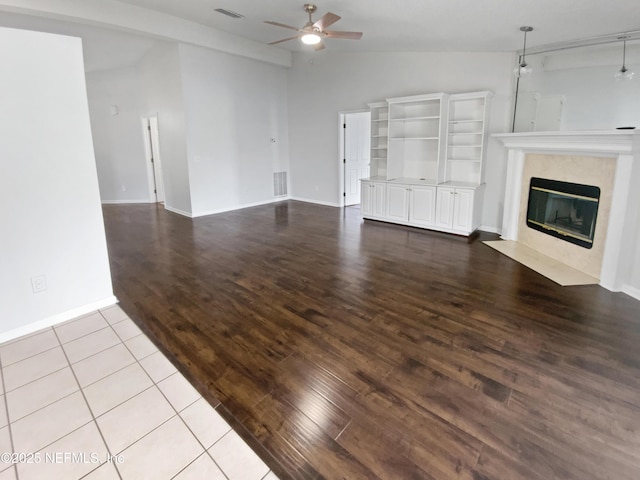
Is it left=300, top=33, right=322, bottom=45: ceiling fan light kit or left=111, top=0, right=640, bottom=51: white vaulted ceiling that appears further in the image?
left=300, top=33, right=322, bottom=45: ceiling fan light kit

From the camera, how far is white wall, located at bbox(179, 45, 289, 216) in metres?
6.53

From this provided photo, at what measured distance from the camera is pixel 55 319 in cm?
297

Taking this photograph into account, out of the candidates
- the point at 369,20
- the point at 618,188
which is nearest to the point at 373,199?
the point at 369,20

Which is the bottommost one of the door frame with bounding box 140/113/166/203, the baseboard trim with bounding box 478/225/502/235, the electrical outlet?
the baseboard trim with bounding box 478/225/502/235

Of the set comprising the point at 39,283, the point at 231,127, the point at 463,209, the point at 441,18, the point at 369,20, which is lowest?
the point at 39,283

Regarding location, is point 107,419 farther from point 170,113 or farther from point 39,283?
point 170,113

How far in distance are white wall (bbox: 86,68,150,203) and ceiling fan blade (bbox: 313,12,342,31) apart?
5733 mm

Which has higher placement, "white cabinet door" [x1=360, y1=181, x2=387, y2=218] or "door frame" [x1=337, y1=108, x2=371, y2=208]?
"door frame" [x1=337, y1=108, x2=371, y2=208]

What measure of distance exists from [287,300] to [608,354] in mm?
2576

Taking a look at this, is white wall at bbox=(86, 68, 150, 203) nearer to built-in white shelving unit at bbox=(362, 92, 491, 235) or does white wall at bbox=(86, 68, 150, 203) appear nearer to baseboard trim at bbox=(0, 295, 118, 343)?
built-in white shelving unit at bbox=(362, 92, 491, 235)

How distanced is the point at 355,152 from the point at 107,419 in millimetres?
6899

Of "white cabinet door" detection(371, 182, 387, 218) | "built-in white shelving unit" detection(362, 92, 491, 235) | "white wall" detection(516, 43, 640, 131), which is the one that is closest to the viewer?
"built-in white shelving unit" detection(362, 92, 491, 235)

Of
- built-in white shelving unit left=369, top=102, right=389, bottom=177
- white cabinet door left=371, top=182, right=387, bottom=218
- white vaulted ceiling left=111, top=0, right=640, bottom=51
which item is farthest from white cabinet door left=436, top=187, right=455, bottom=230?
white vaulted ceiling left=111, top=0, right=640, bottom=51

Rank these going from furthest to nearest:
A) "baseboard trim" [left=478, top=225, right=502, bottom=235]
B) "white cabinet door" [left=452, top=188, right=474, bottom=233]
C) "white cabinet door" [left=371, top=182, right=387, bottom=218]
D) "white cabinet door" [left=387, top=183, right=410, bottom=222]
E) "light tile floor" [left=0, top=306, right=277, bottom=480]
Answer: "white cabinet door" [left=371, top=182, right=387, bottom=218]
"white cabinet door" [left=387, top=183, right=410, bottom=222]
"baseboard trim" [left=478, top=225, right=502, bottom=235]
"white cabinet door" [left=452, top=188, right=474, bottom=233]
"light tile floor" [left=0, top=306, right=277, bottom=480]
